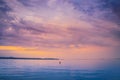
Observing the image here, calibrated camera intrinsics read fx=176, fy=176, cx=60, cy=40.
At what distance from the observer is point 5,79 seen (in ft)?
68.7

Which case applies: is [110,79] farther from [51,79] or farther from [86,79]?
[51,79]

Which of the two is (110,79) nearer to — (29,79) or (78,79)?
(78,79)

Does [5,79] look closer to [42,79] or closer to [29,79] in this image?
[29,79]

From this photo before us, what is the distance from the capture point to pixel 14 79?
21.3 meters

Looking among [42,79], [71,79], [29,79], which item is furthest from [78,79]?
[29,79]

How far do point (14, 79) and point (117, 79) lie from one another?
12720 mm

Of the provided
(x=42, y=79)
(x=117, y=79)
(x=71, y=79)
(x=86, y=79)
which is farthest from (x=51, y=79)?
(x=117, y=79)

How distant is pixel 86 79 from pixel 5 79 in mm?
9803

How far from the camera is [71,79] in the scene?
72.0ft

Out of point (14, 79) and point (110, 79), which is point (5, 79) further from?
point (110, 79)

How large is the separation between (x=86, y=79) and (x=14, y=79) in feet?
28.9

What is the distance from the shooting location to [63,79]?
2188 centimetres

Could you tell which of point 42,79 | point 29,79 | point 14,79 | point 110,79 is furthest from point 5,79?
point 110,79

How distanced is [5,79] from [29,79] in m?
2.83
